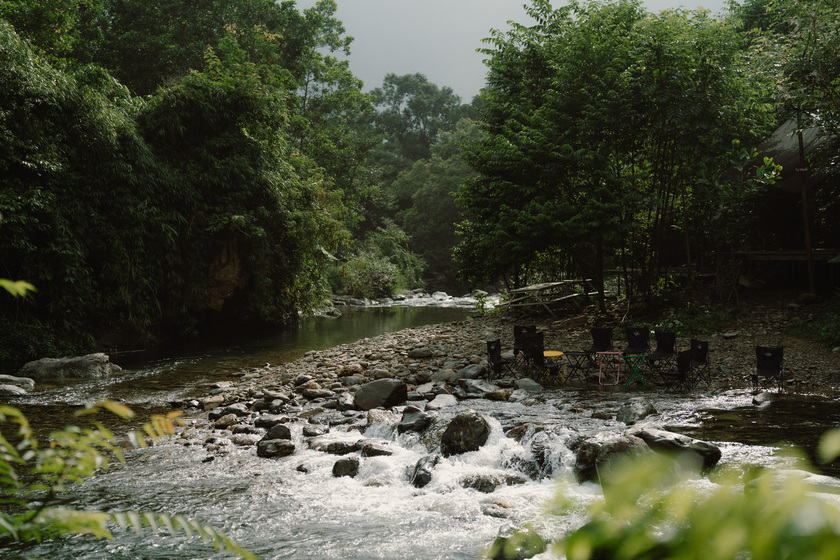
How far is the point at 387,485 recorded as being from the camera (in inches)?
242

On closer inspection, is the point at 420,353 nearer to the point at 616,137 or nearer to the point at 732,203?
the point at 616,137

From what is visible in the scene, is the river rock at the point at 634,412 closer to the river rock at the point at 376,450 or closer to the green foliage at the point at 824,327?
the river rock at the point at 376,450

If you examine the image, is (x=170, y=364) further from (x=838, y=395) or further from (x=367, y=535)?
(x=838, y=395)

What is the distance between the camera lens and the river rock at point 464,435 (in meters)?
6.75

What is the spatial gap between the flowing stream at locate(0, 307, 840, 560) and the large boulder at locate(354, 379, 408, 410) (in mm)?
696

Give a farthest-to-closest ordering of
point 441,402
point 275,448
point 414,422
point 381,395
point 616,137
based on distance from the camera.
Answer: point 616,137, point 381,395, point 441,402, point 414,422, point 275,448

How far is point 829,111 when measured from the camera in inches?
408

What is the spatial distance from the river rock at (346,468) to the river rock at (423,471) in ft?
2.26

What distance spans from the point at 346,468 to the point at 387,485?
569mm

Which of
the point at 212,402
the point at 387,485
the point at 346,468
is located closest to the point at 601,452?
the point at 387,485

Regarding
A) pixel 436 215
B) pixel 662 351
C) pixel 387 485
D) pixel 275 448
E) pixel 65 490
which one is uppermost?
pixel 436 215

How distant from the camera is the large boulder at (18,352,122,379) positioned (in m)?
11.4

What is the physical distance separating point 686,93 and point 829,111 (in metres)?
2.63

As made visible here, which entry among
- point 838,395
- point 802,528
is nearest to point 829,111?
point 838,395
